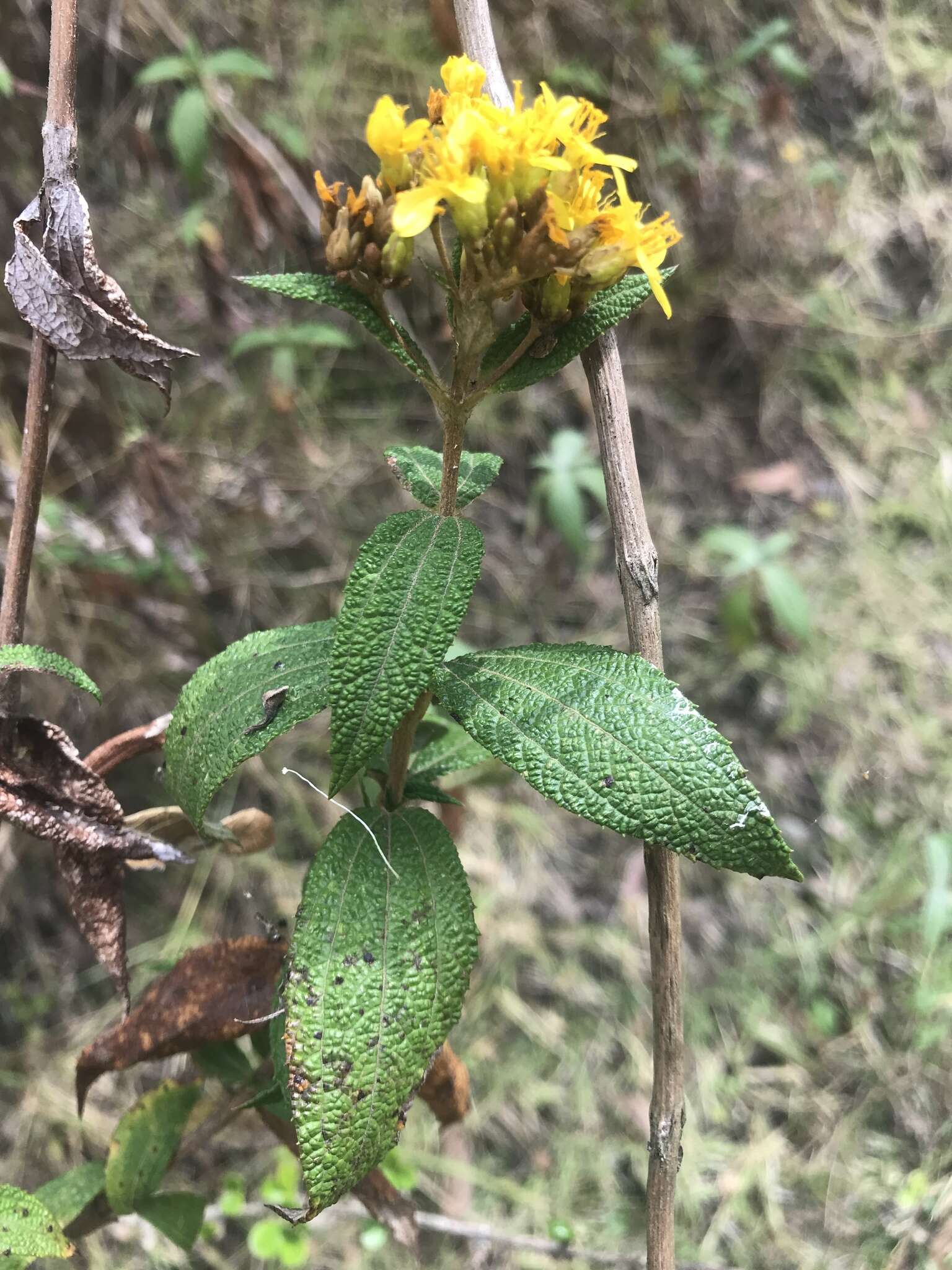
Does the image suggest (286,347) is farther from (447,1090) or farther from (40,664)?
(447,1090)

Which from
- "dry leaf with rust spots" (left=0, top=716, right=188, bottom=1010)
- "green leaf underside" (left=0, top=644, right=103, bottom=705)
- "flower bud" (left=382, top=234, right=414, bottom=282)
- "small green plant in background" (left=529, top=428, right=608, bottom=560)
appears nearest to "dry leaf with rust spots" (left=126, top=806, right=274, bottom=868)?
"dry leaf with rust spots" (left=0, top=716, right=188, bottom=1010)

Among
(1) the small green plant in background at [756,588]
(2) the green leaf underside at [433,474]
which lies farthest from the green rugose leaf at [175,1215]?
(1) the small green plant in background at [756,588]

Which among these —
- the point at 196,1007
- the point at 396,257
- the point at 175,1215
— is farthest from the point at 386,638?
the point at 175,1215

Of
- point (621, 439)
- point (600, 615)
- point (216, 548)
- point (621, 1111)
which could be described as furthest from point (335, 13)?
point (621, 1111)

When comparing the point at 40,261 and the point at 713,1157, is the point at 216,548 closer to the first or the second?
the point at 40,261

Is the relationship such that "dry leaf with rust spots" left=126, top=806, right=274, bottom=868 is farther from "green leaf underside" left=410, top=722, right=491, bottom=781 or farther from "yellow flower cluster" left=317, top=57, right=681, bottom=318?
"yellow flower cluster" left=317, top=57, right=681, bottom=318
